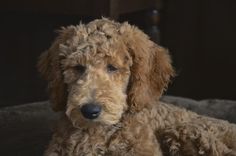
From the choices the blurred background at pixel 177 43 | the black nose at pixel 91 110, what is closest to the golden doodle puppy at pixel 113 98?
the black nose at pixel 91 110

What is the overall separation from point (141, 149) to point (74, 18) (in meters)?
1.76

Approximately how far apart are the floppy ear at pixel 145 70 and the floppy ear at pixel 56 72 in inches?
6.6

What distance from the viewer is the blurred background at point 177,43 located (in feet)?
9.93

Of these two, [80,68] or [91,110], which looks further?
[80,68]

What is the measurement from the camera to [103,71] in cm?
149

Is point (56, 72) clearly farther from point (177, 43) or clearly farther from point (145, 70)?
point (177, 43)

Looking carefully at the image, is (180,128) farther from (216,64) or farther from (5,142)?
(216,64)

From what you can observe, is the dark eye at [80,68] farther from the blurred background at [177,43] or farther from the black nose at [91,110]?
the blurred background at [177,43]

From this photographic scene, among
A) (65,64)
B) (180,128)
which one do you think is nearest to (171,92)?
(180,128)

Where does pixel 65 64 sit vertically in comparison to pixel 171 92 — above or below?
above

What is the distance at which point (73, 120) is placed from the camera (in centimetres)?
148

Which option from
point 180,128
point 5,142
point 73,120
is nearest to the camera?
point 73,120

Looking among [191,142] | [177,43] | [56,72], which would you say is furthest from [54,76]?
[177,43]

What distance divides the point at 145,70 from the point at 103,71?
0.13 metres
